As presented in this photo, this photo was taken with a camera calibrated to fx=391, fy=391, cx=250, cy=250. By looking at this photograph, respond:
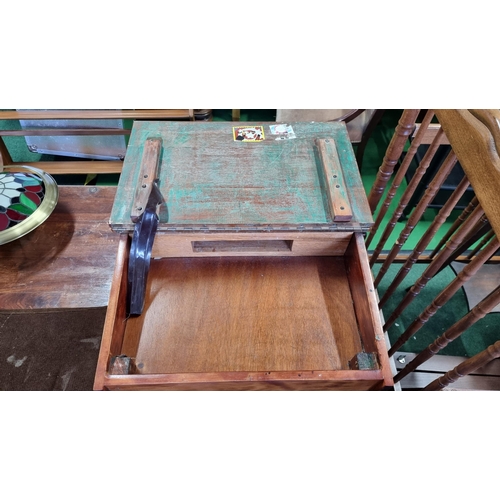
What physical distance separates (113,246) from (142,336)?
550 mm

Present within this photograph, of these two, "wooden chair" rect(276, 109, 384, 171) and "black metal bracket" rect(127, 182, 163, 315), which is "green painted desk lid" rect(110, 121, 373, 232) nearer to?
"black metal bracket" rect(127, 182, 163, 315)

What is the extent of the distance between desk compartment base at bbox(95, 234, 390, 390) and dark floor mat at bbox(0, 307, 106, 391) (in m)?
0.33

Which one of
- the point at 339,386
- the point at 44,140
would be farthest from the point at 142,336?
the point at 44,140

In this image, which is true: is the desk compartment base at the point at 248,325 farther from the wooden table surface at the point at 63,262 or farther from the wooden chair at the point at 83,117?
the wooden chair at the point at 83,117

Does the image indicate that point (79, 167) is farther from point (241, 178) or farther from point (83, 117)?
point (241, 178)

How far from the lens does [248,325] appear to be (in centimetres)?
110

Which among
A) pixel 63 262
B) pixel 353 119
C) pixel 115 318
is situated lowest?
pixel 115 318

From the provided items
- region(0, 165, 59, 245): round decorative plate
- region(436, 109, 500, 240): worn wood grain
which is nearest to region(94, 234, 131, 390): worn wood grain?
region(0, 165, 59, 245): round decorative plate

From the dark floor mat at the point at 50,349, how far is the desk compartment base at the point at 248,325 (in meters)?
0.33

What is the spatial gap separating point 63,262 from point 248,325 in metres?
0.79

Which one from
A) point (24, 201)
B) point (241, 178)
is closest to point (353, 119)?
point (241, 178)

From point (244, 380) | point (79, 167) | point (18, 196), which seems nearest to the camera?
point (244, 380)

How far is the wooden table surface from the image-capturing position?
1369mm

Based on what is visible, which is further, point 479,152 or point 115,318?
point 115,318
